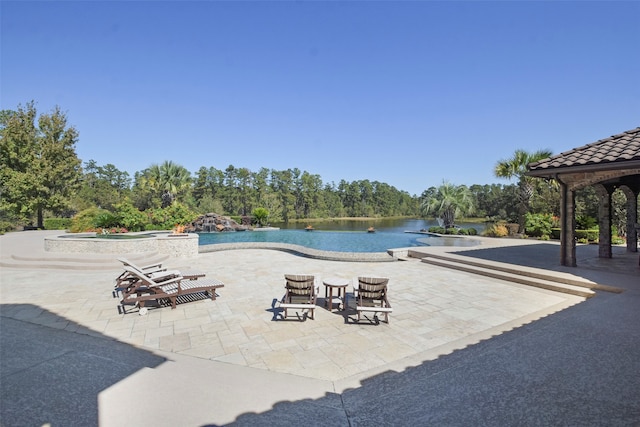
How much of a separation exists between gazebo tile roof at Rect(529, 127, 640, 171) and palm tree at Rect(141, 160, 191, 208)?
97.8 feet

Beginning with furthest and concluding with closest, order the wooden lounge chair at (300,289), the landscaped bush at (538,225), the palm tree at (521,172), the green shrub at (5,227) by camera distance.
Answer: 1. the green shrub at (5,227)
2. the palm tree at (521,172)
3. the landscaped bush at (538,225)
4. the wooden lounge chair at (300,289)

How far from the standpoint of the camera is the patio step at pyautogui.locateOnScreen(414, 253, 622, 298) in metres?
6.53

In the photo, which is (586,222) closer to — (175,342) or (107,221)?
(175,342)

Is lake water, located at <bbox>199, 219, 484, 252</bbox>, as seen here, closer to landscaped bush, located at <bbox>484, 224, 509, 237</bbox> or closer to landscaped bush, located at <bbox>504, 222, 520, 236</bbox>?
landscaped bush, located at <bbox>484, 224, 509, 237</bbox>

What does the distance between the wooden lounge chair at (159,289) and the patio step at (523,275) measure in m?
7.35

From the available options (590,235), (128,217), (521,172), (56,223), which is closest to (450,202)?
(521,172)

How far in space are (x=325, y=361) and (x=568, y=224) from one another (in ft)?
28.1

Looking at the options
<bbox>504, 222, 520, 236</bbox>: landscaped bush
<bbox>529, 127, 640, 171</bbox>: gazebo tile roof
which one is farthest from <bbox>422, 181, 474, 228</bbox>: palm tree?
<bbox>529, 127, 640, 171</bbox>: gazebo tile roof

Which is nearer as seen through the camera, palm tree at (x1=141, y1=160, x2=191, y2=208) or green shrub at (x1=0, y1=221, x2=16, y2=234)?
green shrub at (x1=0, y1=221, x2=16, y2=234)

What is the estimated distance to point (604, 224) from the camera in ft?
33.0

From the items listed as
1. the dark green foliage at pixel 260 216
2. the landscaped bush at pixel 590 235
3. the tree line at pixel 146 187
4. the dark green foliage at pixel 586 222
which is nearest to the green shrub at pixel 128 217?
the tree line at pixel 146 187

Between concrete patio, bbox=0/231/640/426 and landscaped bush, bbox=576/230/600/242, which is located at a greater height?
landscaped bush, bbox=576/230/600/242

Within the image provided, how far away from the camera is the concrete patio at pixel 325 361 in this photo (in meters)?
2.49

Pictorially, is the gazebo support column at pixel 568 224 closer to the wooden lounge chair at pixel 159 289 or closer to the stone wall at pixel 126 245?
the wooden lounge chair at pixel 159 289
